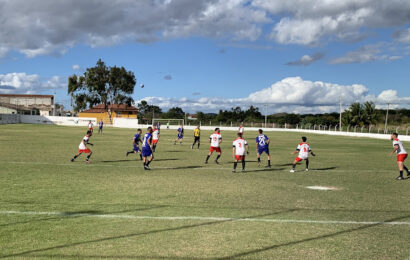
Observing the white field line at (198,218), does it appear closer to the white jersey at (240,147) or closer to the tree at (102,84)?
the white jersey at (240,147)

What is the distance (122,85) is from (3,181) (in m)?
83.6

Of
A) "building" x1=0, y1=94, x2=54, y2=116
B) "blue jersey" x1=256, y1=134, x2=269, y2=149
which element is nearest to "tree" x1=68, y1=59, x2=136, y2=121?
"building" x1=0, y1=94, x2=54, y2=116

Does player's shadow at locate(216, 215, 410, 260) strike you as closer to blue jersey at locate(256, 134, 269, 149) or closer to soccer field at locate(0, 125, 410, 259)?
soccer field at locate(0, 125, 410, 259)

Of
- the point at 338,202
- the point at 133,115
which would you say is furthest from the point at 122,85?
the point at 338,202

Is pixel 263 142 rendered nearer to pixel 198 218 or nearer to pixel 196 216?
pixel 196 216

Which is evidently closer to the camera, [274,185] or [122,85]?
[274,185]

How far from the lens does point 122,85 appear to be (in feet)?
305

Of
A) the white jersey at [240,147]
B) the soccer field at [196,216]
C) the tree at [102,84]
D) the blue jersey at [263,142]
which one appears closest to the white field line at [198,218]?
the soccer field at [196,216]

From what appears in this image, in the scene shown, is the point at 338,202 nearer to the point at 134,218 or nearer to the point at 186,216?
the point at 186,216

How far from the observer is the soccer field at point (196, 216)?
5965 mm

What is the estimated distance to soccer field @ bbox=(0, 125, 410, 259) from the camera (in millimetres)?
5965

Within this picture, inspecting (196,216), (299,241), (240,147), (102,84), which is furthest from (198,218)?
(102,84)

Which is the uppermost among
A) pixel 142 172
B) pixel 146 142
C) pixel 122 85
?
pixel 122 85

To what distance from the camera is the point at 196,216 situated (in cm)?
801
